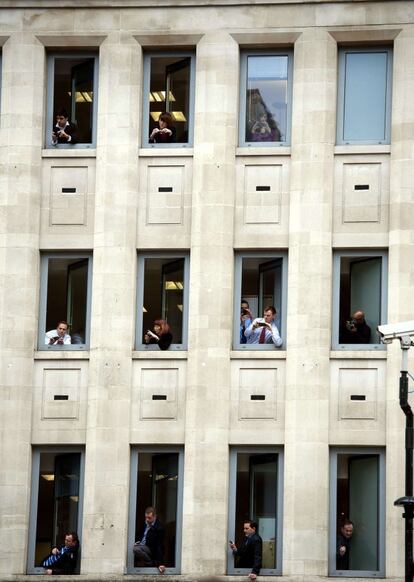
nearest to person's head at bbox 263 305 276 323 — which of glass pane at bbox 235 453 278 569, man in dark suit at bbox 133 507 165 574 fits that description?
glass pane at bbox 235 453 278 569

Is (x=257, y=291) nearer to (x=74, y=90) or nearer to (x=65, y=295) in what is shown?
(x=65, y=295)

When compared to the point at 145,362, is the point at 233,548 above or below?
below

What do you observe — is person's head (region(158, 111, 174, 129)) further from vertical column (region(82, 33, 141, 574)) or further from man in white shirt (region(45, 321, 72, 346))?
man in white shirt (region(45, 321, 72, 346))

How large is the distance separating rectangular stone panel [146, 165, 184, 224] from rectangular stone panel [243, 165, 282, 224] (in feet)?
5.29

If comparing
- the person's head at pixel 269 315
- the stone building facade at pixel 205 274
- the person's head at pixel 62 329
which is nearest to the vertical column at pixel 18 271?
the stone building facade at pixel 205 274

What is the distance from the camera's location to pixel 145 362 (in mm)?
44938

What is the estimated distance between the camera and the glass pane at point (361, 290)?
148 feet

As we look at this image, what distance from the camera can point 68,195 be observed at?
46.0 meters

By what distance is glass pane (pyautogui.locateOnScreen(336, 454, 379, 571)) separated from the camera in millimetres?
44031

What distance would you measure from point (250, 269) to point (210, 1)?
262 inches

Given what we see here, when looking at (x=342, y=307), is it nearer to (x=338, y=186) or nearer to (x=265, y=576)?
(x=338, y=186)

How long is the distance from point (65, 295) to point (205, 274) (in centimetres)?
361

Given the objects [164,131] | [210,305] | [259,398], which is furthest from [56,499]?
[164,131]

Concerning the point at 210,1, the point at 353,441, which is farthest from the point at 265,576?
the point at 210,1
